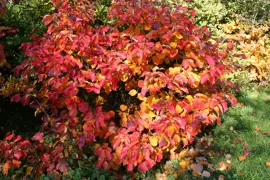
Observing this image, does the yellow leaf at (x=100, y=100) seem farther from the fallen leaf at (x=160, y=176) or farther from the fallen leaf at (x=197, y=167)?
the fallen leaf at (x=197, y=167)

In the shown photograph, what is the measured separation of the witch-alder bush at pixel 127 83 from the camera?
2504mm

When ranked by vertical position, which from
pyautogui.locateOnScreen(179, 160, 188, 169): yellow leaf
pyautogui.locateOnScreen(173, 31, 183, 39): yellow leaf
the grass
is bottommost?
the grass

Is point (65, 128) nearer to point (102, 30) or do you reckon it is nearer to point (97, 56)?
point (97, 56)

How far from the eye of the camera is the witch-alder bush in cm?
250

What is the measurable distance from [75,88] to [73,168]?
2.47 ft

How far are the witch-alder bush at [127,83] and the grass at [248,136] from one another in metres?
0.68

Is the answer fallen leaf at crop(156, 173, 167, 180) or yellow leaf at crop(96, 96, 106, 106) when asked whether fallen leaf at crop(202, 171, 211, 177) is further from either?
yellow leaf at crop(96, 96, 106, 106)

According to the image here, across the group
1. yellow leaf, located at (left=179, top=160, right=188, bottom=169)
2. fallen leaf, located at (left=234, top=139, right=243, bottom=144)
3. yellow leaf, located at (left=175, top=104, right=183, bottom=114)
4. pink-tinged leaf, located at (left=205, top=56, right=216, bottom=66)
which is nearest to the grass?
fallen leaf, located at (left=234, top=139, right=243, bottom=144)

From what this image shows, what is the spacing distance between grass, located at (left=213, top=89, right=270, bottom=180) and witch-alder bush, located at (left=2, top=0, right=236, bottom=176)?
0.68 m

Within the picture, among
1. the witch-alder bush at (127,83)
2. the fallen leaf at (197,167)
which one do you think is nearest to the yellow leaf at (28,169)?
the witch-alder bush at (127,83)

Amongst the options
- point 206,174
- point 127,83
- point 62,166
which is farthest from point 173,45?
point 62,166

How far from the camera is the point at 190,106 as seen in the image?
2.71 metres

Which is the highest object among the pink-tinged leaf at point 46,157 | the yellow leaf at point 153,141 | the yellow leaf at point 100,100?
the yellow leaf at point 100,100

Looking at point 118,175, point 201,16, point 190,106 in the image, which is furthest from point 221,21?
point 118,175
